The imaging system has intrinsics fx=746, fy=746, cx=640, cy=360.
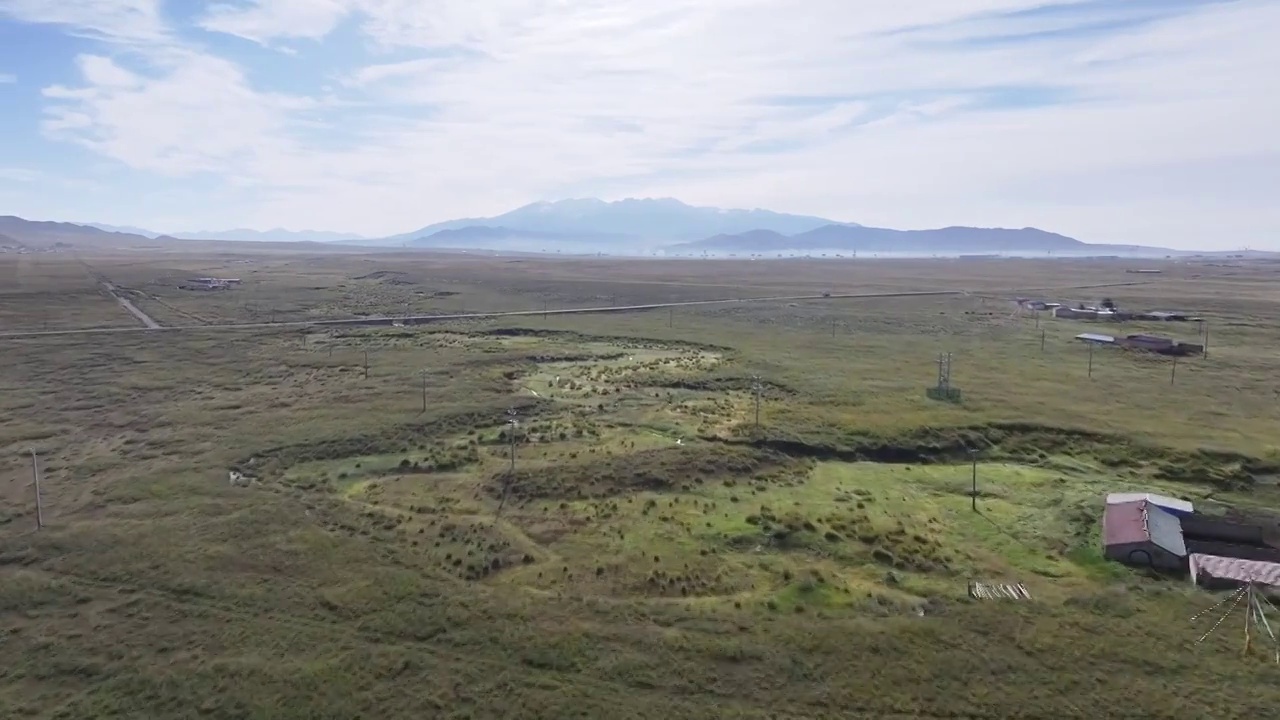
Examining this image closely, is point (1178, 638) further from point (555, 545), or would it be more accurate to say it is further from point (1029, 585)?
point (555, 545)

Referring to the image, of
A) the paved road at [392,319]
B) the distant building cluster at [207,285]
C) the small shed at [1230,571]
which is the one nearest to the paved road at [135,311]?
the paved road at [392,319]

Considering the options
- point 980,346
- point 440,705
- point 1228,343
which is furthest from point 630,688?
point 1228,343

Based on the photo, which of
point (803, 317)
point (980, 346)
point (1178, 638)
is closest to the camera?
point (1178, 638)

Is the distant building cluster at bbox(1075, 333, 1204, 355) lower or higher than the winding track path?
lower

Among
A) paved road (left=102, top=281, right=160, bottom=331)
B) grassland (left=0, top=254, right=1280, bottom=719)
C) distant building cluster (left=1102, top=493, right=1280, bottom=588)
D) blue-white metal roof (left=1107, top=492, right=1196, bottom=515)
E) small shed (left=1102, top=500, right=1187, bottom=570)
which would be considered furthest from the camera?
paved road (left=102, top=281, right=160, bottom=331)

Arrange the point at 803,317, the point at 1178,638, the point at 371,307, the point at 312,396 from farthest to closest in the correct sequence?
the point at 371,307 → the point at 803,317 → the point at 312,396 → the point at 1178,638

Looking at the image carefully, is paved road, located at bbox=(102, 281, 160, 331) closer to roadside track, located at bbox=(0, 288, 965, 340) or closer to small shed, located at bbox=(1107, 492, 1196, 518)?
roadside track, located at bbox=(0, 288, 965, 340)

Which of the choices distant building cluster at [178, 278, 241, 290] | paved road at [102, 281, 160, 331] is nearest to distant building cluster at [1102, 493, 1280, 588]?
paved road at [102, 281, 160, 331]

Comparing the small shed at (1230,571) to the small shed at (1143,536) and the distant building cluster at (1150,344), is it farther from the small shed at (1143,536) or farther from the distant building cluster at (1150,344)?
the distant building cluster at (1150,344)

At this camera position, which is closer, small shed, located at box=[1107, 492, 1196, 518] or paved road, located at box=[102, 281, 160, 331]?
small shed, located at box=[1107, 492, 1196, 518]
